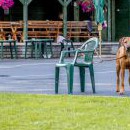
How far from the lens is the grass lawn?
8.61 m

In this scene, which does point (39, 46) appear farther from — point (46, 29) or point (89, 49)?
point (89, 49)

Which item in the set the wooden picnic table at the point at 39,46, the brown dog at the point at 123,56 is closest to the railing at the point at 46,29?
the wooden picnic table at the point at 39,46

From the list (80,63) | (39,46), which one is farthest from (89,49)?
(39,46)

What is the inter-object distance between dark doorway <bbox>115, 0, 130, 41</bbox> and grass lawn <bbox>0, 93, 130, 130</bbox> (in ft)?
77.0

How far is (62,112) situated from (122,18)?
25.8 metres

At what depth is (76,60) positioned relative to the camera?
13125 millimetres

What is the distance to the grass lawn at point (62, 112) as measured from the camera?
8.61 m

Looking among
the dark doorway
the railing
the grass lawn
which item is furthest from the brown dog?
the dark doorway

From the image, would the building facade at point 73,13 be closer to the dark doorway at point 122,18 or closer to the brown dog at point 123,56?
the dark doorway at point 122,18

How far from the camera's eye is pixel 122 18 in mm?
35188

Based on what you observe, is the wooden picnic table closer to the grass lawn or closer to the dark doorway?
the dark doorway

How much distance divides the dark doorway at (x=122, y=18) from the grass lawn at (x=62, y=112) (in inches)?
924

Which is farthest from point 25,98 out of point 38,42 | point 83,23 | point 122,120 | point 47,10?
point 47,10

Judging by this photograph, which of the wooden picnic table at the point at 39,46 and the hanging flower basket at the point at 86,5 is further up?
the hanging flower basket at the point at 86,5
